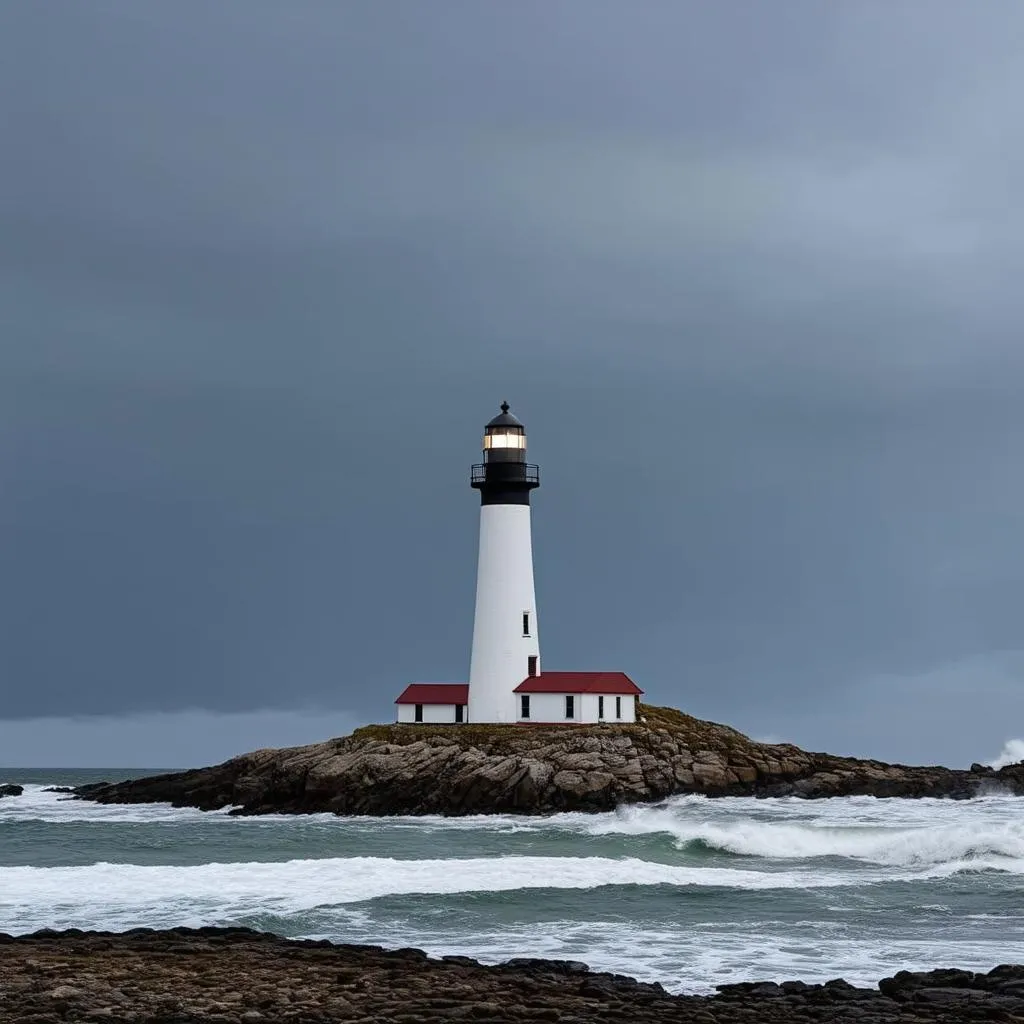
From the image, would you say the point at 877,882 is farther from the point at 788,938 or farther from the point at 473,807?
the point at 473,807

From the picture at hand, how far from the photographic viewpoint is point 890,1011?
14.3m

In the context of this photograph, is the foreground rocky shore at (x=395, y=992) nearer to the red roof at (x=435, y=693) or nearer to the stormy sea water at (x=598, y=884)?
the stormy sea water at (x=598, y=884)

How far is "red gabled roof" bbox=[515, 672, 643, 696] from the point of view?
45.8 meters

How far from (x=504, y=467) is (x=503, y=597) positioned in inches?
152

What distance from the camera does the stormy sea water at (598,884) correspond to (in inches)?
750

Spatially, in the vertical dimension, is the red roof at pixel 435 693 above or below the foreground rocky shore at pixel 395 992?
above

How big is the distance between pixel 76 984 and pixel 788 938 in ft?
29.6

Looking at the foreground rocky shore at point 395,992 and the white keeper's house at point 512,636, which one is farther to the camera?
the white keeper's house at point 512,636

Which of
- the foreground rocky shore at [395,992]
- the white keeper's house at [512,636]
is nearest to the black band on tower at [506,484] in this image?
the white keeper's house at [512,636]

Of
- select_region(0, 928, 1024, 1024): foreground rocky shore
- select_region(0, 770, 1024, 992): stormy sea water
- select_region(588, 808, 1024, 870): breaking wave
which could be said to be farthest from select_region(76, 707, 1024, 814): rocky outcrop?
select_region(0, 928, 1024, 1024): foreground rocky shore

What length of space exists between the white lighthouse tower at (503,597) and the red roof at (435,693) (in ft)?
3.90

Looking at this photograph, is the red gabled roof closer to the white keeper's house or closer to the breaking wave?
the white keeper's house

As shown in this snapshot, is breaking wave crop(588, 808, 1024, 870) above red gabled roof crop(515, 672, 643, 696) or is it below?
below

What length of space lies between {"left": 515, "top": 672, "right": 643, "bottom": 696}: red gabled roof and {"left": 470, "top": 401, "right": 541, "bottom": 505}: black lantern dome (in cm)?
526
